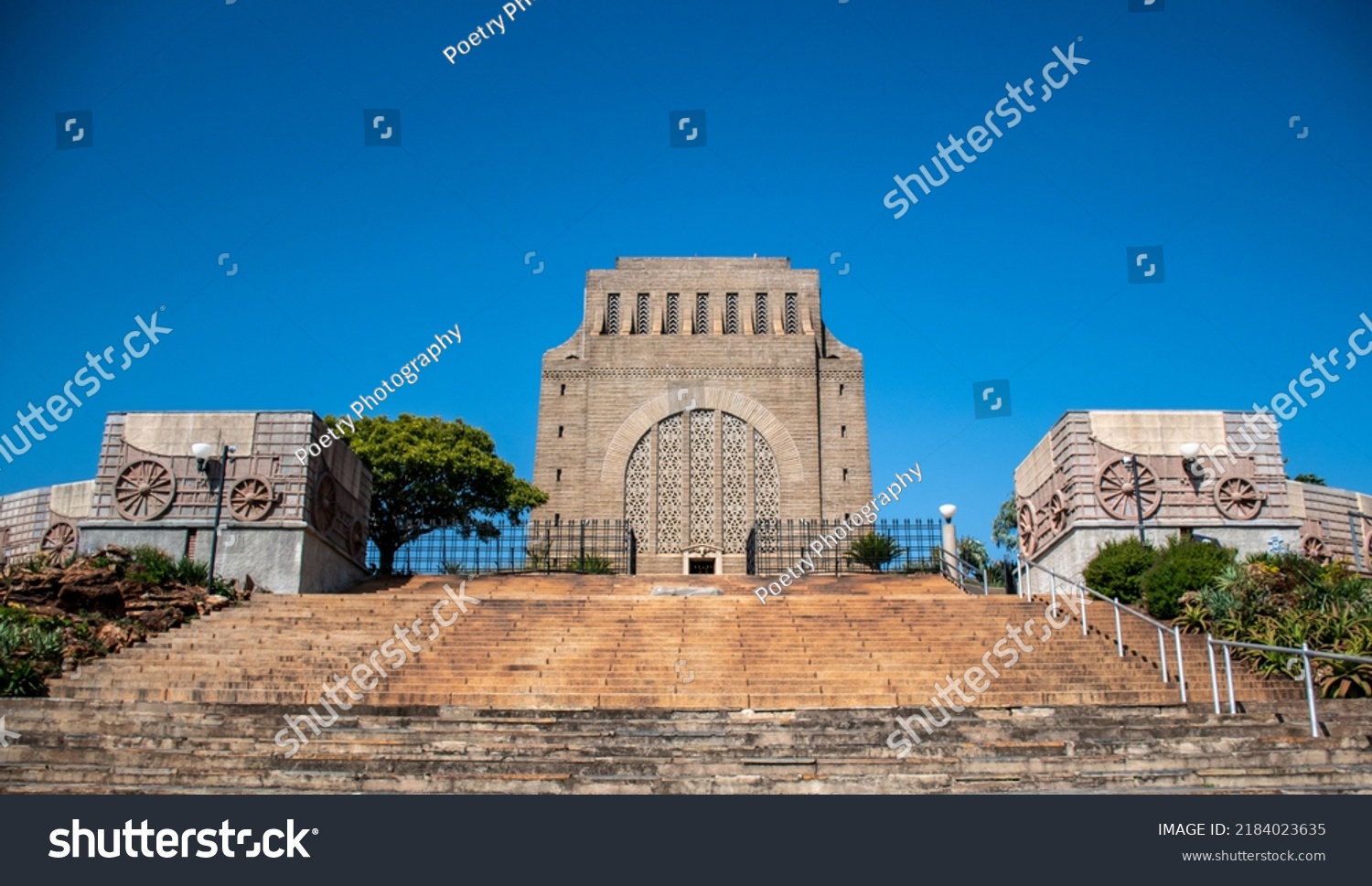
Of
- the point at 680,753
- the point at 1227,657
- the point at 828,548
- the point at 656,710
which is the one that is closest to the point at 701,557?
the point at 828,548

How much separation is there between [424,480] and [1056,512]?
1577 cm

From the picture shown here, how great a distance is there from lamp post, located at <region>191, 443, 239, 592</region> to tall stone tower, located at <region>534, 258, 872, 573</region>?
554 inches

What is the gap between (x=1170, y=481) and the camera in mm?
20281

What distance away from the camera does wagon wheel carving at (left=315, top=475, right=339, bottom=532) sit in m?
20.6

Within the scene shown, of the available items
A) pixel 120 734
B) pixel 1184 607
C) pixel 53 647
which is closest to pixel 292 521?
pixel 53 647

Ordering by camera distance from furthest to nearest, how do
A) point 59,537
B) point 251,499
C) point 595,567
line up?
1. point 595,567
2. point 59,537
3. point 251,499

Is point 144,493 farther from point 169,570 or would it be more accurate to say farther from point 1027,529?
point 1027,529

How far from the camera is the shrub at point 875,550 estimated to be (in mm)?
26484

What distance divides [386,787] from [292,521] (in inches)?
437

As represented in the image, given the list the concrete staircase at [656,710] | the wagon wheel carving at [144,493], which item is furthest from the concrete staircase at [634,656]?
the wagon wheel carving at [144,493]

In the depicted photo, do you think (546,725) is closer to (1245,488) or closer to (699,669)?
(699,669)

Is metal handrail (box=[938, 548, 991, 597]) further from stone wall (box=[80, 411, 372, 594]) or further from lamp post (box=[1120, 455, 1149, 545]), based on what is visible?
stone wall (box=[80, 411, 372, 594])

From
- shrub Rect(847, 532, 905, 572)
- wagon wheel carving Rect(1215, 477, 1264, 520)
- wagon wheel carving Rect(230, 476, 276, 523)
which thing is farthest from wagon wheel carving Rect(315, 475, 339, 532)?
wagon wheel carving Rect(1215, 477, 1264, 520)

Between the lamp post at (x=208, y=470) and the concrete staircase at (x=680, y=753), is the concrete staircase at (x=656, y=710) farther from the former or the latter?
the lamp post at (x=208, y=470)
